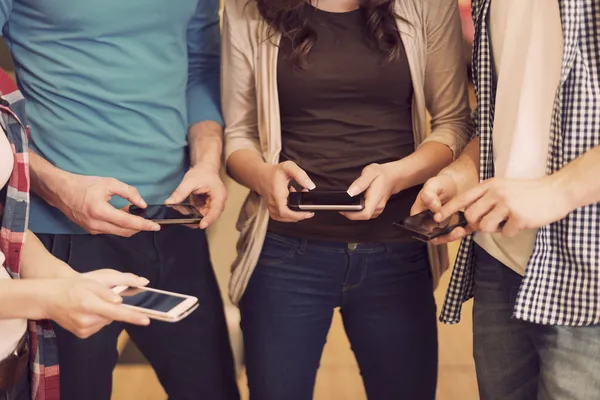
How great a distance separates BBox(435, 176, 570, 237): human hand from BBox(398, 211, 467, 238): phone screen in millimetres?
72

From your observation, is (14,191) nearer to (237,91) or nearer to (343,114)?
(237,91)

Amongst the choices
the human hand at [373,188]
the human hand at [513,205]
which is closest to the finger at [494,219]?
the human hand at [513,205]

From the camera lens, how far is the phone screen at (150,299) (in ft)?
3.15

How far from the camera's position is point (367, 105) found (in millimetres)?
1312

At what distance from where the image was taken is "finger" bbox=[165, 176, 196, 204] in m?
1.27

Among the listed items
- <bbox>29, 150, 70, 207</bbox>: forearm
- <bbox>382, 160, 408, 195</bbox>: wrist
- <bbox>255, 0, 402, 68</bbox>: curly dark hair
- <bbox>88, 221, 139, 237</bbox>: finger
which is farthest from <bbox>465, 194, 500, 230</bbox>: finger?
<bbox>29, 150, 70, 207</bbox>: forearm

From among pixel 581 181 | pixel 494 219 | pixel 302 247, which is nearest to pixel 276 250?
pixel 302 247

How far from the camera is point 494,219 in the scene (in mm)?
987

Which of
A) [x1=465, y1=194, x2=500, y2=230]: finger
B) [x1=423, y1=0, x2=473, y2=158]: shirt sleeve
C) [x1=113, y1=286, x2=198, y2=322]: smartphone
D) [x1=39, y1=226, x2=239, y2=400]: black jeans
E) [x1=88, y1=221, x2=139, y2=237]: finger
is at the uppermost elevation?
[x1=423, y1=0, x2=473, y2=158]: shirt sleeve

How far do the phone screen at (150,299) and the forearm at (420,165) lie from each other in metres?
0.47

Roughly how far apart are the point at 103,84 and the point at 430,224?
625 mm

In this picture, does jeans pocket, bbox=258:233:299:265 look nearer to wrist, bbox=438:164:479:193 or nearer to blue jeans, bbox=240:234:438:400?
blue jeans, bbox=240:234:438:400

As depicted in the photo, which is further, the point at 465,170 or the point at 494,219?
the point at 465,170

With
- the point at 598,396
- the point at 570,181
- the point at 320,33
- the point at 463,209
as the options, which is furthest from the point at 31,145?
the point at 598,396
